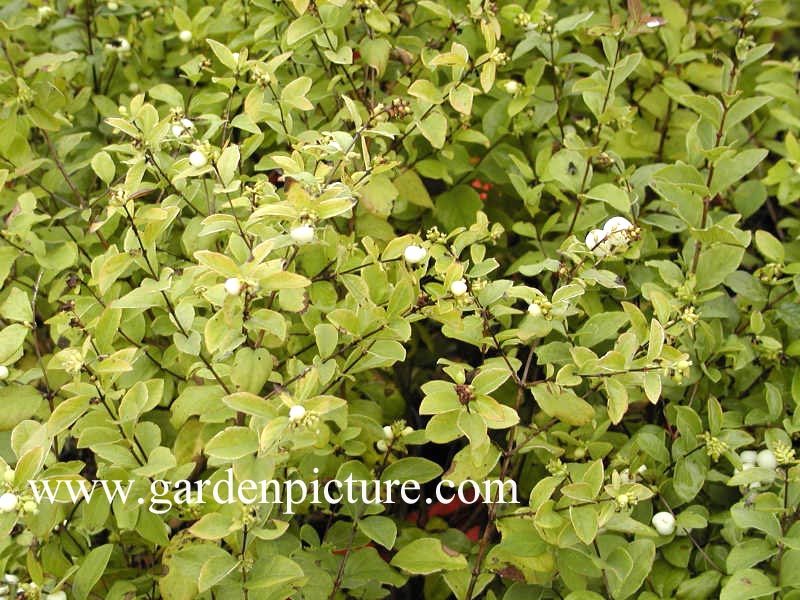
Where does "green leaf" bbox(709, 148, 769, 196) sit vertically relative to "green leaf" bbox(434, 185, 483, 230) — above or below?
above

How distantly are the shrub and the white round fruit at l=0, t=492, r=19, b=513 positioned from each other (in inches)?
0.8

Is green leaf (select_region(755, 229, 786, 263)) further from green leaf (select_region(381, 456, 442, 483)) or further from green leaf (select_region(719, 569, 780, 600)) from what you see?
green leaf (select_region(381, 456, 442, 483))

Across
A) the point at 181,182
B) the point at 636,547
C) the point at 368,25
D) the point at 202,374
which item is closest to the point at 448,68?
the point at 368,25

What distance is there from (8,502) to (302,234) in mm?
512

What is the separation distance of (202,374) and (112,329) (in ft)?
0.48

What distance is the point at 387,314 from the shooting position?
1156mm

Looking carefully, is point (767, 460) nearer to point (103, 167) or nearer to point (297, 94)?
point (297, 94)

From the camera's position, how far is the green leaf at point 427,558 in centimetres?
125

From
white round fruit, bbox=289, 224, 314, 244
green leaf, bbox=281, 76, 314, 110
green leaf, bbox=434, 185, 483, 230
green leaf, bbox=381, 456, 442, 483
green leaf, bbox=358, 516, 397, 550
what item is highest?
green leaf, bbox=281, 76, 314, 110

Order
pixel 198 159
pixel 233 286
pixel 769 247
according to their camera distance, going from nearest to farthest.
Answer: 1. pixel 233 286
2. pixel 198 159
3. pixel 769 247

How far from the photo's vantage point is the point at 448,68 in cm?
164

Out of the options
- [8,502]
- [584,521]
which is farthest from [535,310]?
[8,502]

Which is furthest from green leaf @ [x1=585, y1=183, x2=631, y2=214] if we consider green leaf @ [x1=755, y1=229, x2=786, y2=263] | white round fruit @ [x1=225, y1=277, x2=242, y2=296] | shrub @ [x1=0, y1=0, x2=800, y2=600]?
white round fruit @ [x1=225, y1=277, x2=242, y2=296]

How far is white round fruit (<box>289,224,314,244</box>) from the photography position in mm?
1010
